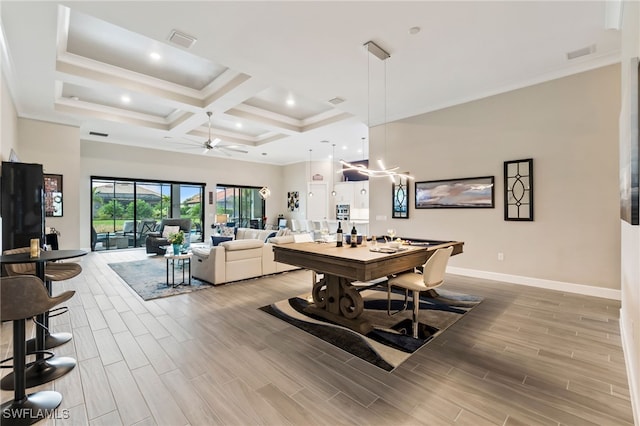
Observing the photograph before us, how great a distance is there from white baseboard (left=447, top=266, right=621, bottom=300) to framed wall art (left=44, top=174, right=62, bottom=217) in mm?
9257

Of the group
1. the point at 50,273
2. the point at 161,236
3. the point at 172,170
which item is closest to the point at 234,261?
the point at 50,273

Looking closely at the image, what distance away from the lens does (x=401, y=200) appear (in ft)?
21.5

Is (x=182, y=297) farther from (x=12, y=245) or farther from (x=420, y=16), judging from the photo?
(x=420, y=16)

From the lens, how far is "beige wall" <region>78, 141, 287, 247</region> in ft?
28.7

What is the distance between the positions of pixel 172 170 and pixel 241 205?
3144mm

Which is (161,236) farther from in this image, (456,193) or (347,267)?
(456,193)

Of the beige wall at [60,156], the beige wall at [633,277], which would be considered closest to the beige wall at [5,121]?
the beige wall at [60,156]

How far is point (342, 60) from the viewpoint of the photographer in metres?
4.22

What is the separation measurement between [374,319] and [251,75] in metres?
4.16

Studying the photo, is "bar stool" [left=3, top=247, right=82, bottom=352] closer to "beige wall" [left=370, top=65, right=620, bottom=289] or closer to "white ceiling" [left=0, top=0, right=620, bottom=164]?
"white ceiling" [left=0, top=0, right=620, bottom=164]

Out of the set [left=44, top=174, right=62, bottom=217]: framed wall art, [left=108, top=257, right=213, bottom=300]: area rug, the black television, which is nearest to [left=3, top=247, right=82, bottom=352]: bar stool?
[left=108, top=257, right=213, bottom=300]: area rug

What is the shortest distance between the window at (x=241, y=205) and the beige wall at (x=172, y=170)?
0.30 metres

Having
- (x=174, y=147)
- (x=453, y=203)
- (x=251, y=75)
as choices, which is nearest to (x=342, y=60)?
(x=251, y=75)

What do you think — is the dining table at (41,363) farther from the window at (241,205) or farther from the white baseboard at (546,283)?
the window at (241,205)
